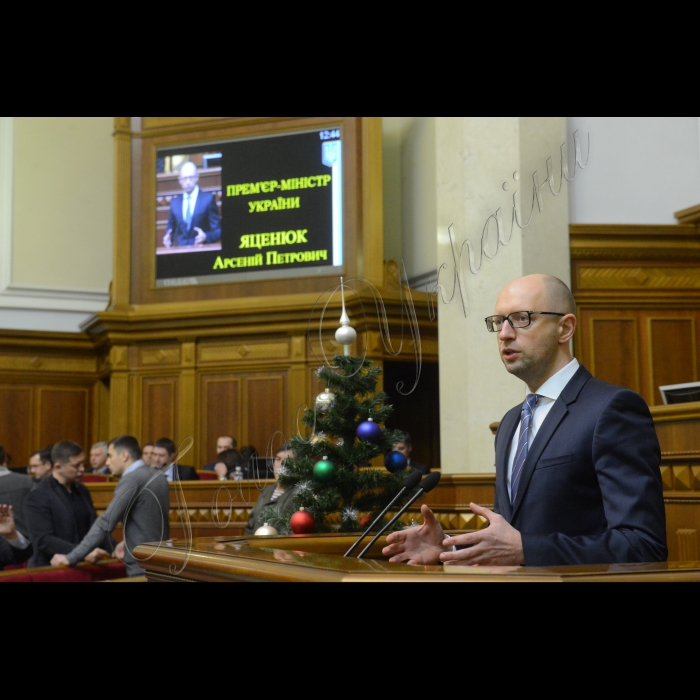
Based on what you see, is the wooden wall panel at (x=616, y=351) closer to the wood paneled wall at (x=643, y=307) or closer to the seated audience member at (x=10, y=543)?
the wood paneled wall at (x=643, y=307)

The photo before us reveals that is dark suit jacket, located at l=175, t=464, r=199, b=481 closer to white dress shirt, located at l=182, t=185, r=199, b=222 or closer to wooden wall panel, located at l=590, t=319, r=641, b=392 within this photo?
white dress shirt, located at l=182, t=185, r=199, b=222

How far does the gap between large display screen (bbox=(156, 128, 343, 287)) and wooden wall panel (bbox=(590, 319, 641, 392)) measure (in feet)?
11.1

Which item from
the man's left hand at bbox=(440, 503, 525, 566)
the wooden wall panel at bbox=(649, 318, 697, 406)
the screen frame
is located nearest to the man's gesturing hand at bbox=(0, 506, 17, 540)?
the man's left hand at bbox=(440, 503, 525, 566)

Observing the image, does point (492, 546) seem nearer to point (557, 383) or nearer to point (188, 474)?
point (557, 383)

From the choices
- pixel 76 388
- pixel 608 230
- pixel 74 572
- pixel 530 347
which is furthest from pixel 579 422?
pixel 76 388

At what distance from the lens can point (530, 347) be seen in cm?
233

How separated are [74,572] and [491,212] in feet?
12.7

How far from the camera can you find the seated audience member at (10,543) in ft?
16.4

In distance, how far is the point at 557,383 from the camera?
2.34 metres

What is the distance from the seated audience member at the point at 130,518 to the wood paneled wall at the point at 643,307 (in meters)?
4.07

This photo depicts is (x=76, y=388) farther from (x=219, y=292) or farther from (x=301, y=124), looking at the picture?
(x=301, y=124)

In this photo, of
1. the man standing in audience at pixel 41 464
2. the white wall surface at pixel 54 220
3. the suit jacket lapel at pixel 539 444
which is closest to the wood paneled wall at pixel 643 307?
the man standing in audience at pixel 41 464

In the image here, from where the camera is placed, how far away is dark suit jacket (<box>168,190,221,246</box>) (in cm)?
1089

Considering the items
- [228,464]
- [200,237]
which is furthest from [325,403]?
[200,237]
